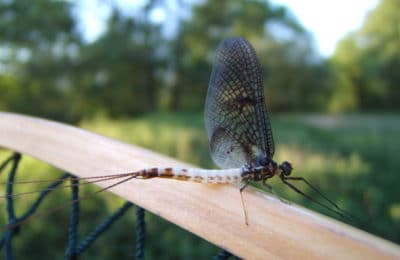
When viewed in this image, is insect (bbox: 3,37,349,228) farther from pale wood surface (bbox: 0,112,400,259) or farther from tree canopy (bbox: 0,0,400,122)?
tree canopy (bbox: 0,0,400,122)

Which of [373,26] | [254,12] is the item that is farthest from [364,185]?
[373,26]

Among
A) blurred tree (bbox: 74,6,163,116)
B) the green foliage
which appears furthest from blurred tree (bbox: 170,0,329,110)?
blurred tree (bbox: 74,6,163,116)

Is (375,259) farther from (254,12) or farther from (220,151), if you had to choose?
(254,12)

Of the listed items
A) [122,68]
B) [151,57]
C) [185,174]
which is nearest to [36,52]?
[122,68]

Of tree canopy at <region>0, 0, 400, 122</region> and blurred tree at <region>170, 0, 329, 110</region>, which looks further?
blurred tree at <region>170, 0, 329, 110</region>

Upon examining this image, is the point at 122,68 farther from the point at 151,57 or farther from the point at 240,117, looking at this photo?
the point at 240,117
